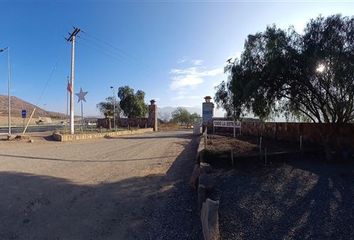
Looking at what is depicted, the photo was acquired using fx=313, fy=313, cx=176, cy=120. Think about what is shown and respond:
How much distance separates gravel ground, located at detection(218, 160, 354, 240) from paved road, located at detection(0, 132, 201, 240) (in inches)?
41.9

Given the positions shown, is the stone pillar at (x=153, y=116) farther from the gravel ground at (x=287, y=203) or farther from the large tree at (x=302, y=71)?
the gravel ground at (x=287, y=203)

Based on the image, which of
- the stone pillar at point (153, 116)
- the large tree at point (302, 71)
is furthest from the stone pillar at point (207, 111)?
the stone pillar at point (153, 116)

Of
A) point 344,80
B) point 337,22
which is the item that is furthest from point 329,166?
point 337,22

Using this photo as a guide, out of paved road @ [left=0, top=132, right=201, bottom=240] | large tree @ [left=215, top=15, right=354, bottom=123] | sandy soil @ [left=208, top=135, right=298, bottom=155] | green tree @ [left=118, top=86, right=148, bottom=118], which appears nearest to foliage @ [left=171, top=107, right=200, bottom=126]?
green tree @ [left=118, top=86, right=148, bottom=118]

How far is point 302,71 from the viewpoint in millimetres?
13484

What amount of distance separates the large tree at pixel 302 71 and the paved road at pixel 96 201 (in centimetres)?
498

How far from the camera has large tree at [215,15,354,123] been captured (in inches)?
500

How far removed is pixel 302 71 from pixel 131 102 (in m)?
46.3

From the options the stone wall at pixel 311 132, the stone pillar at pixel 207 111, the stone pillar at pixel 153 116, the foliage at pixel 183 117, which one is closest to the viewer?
the stone wall at pixel 311 132

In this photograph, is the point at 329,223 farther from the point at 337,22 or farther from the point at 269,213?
the point at 337,22

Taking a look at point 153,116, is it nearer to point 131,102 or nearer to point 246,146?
point 131,102

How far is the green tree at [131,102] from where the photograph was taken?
189 feet

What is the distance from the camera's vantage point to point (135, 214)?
687 cm

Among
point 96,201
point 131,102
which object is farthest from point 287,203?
point 131,102
